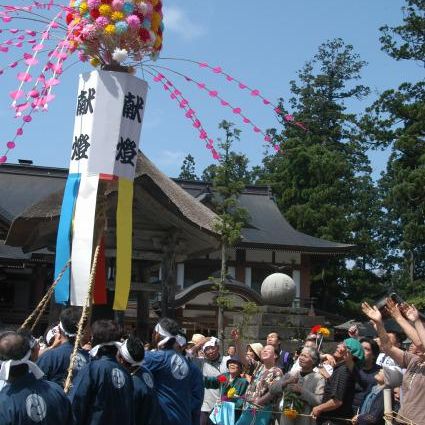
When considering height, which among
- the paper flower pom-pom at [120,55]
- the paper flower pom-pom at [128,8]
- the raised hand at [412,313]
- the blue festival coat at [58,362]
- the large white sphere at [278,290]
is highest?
the paper flower pom-pom at [128,8]

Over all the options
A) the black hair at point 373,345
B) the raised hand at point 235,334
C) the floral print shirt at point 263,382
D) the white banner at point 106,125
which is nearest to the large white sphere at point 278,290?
the raised hand at point 235,334

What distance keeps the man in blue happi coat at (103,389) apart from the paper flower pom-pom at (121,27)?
9.84 feet

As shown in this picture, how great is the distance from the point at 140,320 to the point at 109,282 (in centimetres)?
172

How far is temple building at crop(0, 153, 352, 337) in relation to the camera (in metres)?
10.9

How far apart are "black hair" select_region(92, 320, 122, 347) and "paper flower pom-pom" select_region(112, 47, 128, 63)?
9.18 ft

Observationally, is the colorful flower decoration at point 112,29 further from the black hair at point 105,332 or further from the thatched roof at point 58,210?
the thatched roof at point 58,210

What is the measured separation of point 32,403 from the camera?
3.77 m

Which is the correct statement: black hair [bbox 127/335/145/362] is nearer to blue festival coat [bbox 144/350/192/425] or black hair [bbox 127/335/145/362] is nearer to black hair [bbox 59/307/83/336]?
black hair [bbox 59/307/83/336]

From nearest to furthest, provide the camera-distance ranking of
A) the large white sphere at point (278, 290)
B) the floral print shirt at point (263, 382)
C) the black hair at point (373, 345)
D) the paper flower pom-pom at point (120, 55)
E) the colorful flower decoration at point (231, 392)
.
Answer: the paper flower pom-pom at point (120, 55) → the black hair at point (373, 345) → the floral print shirt at point (263, 382) → the colorful flower decoration at point (231, 392) → the large white sphere at point (278, 290)

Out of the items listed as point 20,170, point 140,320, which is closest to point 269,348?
point 140,320

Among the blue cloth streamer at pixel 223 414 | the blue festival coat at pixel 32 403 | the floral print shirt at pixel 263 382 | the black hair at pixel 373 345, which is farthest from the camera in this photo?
the blue cloth streamer at pixel 223 414

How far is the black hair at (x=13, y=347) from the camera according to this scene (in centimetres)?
388

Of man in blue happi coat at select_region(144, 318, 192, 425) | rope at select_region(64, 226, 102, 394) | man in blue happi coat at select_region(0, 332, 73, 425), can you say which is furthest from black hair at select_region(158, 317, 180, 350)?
man in blue happi coat at select_region(0, 332, 73, 425)

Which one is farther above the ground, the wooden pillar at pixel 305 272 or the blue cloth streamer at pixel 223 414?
the wooden pillar at pixel 305 272
